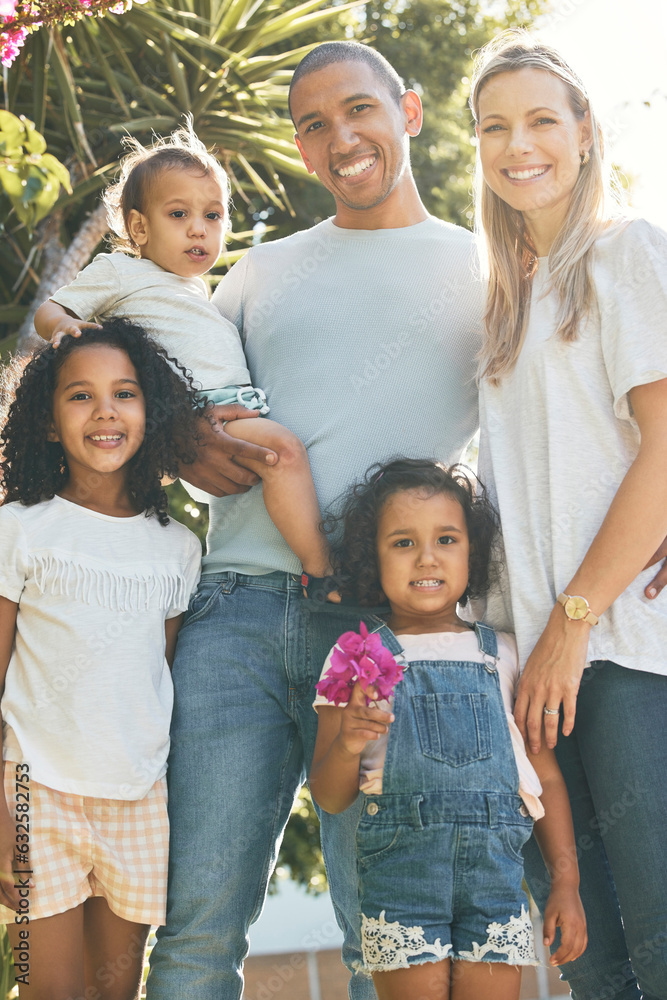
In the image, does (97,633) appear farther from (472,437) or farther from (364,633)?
(472,437)

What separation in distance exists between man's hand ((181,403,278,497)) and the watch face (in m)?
0.75

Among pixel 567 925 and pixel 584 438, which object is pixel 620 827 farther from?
pixel 584 438

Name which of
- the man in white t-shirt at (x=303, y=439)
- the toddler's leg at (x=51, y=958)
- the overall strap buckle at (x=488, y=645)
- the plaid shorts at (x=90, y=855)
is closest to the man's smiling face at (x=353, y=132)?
the man in white t-shirt at (x=303, y=439)

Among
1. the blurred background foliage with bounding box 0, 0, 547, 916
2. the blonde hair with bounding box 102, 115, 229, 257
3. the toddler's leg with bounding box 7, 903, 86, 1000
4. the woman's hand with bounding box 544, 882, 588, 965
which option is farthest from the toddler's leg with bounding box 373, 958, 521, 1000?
the blurred background foliage with bounding box 0, 0, 547, 916

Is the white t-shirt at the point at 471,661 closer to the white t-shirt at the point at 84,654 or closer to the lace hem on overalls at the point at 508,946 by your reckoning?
the lace hem on overalls at the point at 508,946

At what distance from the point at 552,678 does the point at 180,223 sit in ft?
5.12

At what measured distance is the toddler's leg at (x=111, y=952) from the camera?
81.2 inches

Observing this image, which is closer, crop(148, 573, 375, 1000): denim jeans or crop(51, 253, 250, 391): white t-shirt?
crop(148, 573, 375, 1000): denim jeans

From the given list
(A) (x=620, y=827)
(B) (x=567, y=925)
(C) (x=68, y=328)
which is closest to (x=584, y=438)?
(A) (x=620, y=827)

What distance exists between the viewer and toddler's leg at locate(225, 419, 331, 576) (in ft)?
7.50

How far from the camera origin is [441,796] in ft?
6.43

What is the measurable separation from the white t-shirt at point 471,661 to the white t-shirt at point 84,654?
38 cm

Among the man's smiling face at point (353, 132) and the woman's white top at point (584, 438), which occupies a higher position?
the man's smiling face at point (353, 132)

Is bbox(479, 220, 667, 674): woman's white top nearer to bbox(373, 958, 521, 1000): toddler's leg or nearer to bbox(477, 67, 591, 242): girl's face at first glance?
bbox(477, 67, 591, 242): girl's face
